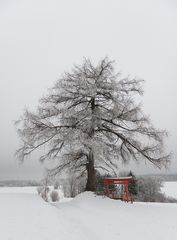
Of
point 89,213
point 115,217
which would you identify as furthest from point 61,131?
point 115,217

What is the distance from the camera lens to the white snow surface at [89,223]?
7.16 meters

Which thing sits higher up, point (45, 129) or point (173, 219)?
point (45, 129)

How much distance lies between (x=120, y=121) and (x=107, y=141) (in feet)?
6.00

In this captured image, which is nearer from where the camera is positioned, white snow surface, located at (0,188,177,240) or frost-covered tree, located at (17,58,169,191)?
white snow surface, located at (0,188,177,240)

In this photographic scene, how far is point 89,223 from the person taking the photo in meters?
9.63

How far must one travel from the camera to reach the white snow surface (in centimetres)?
716

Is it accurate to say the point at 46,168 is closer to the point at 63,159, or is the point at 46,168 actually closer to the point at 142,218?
the point at 63,159

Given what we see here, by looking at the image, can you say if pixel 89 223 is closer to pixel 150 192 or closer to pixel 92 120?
pixel 92 120

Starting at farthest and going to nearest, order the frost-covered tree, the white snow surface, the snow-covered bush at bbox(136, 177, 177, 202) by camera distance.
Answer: the snow-covered bush at bbox(136, 177, 177, 202), the frost-covered tree, the white snow surface

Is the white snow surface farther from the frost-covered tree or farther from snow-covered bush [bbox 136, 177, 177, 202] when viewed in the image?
snow-covered bush [bbox 136, 177, 177, 202]

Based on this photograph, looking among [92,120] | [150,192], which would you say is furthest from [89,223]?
[150,192]

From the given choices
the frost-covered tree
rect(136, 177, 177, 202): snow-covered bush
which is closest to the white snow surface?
the frost-covered tree

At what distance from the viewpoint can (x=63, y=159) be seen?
16.8 metres

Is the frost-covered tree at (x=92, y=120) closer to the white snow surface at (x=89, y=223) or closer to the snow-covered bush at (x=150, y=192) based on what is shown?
the white snow surface at (x=89, y=223)
